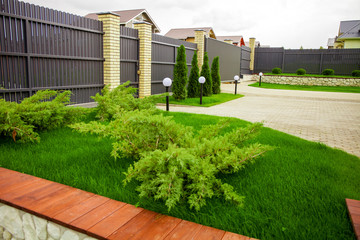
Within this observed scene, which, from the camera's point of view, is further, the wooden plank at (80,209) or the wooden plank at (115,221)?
the wooden plank at (80,209)

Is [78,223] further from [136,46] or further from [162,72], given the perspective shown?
[162,72]

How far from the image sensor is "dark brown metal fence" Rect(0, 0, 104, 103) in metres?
5.92

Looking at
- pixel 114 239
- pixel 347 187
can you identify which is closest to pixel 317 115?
pixel 347 187

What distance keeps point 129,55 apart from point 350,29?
35378mm

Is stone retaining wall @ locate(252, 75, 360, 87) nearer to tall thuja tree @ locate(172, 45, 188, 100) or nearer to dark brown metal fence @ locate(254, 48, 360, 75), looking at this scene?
dark brown metal fence @ locate(254, 48, 360, 75)

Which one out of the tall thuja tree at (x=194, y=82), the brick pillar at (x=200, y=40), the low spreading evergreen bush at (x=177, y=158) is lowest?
the low spreading evergreen bush at (x=177, y=158)

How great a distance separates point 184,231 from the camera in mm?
1818

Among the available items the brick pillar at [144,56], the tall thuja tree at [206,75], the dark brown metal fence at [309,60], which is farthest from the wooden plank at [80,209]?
the dark brown metal fence at [309,60]

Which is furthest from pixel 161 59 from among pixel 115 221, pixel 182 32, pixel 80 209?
pixel 182 32

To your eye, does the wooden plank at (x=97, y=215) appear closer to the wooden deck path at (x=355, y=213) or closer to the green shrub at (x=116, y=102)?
the wooden deck path at (x=355, y=213)

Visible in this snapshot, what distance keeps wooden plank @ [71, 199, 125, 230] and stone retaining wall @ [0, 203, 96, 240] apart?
0.22 feet

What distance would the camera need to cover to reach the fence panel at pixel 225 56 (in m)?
16.9

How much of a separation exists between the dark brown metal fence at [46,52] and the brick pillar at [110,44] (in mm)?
159

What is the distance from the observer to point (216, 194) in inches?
92.0
